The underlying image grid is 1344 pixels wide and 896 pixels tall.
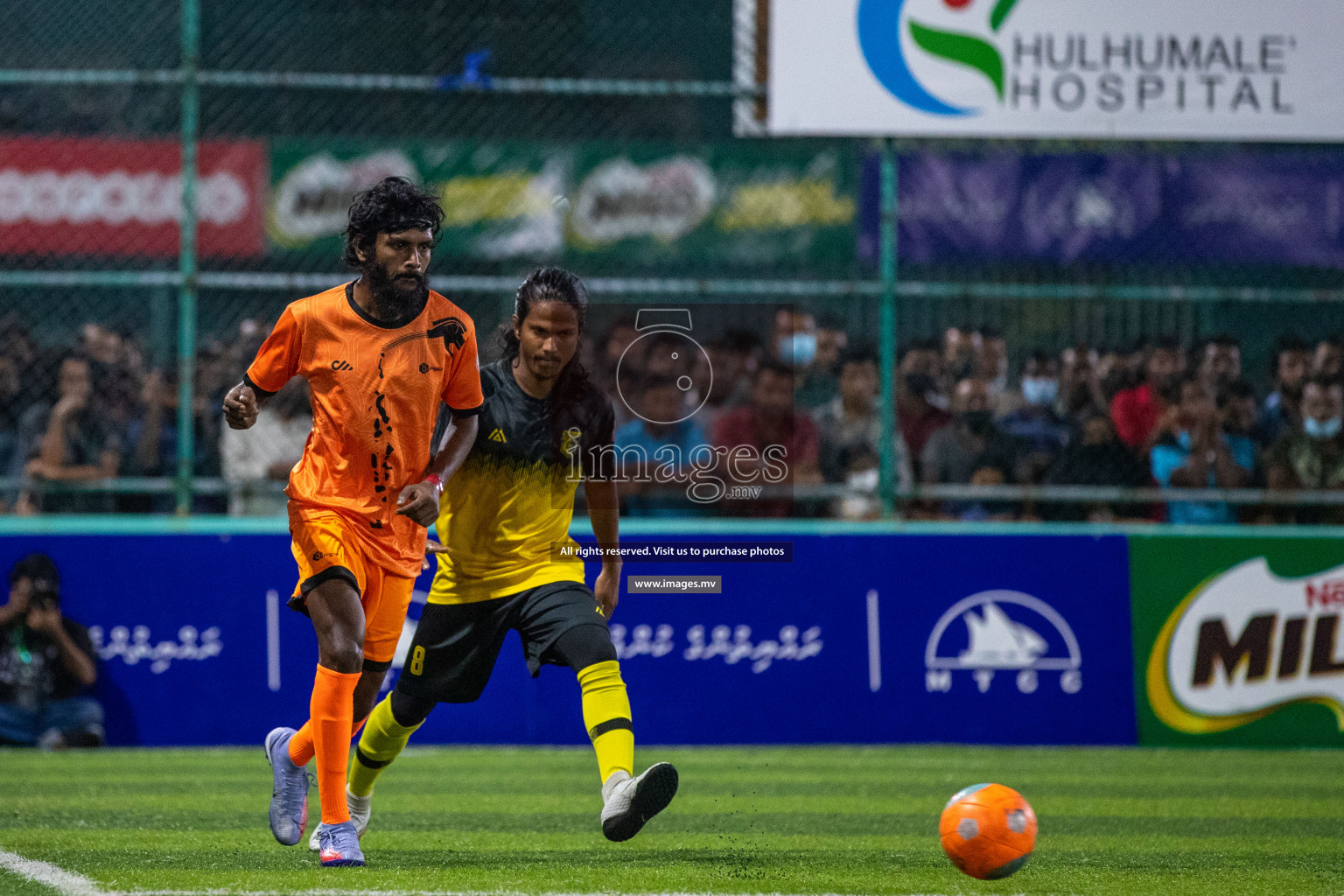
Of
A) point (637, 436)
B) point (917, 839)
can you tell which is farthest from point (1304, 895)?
point (637, 436)

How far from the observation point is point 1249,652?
11.0 meters

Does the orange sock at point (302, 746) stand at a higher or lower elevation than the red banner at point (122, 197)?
lower

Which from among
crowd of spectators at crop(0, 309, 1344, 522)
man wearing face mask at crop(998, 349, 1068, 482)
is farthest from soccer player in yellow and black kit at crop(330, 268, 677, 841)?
A: man wearing face mask at crop(998, 349, 1068, 482)

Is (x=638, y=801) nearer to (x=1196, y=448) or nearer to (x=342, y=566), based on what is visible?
(x=342, y=566)

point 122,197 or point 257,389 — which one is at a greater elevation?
point 122,197

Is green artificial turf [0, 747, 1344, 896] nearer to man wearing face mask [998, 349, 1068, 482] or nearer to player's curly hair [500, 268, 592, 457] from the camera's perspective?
player's curly hair [500, 268, 592, 457]

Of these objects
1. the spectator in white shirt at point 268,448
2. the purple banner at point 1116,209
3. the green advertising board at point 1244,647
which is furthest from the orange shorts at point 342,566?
the green advertising board at point 1244,647

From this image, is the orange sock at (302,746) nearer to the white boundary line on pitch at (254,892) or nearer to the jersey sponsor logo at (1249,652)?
the white boundary line on pitch at (254,892)

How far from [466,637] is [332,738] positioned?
1.99 ft

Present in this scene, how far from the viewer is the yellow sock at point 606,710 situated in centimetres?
572

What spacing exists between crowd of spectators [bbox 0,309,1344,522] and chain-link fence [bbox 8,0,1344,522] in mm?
20

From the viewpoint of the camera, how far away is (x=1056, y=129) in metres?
11.4

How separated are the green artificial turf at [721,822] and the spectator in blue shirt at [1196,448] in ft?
5.52

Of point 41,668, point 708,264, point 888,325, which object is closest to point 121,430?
point 41,668
